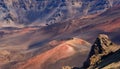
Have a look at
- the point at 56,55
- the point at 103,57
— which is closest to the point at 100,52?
the point at 103,57

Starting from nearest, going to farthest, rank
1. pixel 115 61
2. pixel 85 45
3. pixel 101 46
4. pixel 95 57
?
pixel 115 61
pixel 95 57
pixel 101 46
pixel 85 45

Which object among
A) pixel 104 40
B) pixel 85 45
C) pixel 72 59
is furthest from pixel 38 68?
pixel 104 40

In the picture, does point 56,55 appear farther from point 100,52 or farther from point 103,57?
point 103,57

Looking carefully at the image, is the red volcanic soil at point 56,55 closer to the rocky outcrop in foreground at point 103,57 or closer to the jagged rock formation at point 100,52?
the jagged rock formation at point 100,52

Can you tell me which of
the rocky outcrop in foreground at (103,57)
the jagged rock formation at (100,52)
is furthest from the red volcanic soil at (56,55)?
the rocky outcrop in foreground at (103,57)

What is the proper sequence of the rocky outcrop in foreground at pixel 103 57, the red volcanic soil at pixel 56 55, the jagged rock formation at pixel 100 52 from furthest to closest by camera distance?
the red volcanic soil at pixel 56 55, the jagged rock formation at pixel 100 52, the rocky outcrop in foreground at pixel 103 57

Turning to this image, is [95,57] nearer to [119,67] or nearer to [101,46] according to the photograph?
[101,46]

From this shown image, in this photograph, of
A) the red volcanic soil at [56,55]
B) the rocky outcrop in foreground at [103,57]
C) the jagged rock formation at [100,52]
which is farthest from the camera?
the red volcanic soil at [56,55]
